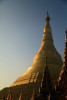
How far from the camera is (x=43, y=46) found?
140ft

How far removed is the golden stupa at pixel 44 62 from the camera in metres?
31.8

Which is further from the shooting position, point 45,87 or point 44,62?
point 44,62

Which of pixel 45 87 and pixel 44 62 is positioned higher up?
pixel 44 62

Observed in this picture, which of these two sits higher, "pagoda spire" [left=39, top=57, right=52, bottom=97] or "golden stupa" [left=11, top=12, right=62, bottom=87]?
"golden stupa" [left=11, top=12, right=62, bottom=87]

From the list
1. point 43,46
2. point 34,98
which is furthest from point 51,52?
point 34,98

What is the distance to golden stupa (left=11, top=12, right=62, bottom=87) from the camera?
1252 inches

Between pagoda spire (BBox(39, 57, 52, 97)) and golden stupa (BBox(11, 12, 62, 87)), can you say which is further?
golden stupa (BBox(11, 12, 62, 87))

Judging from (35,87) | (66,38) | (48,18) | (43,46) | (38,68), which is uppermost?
(48,18)

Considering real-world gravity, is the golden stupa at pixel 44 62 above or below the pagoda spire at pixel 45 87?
above

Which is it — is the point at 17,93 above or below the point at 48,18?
below

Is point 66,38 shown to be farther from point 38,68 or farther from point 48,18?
point 48,18

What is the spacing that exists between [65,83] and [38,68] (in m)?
15.7

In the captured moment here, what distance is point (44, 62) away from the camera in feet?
123

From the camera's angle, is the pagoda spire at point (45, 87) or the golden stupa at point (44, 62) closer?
the pagoda spire at point (45, 87)
